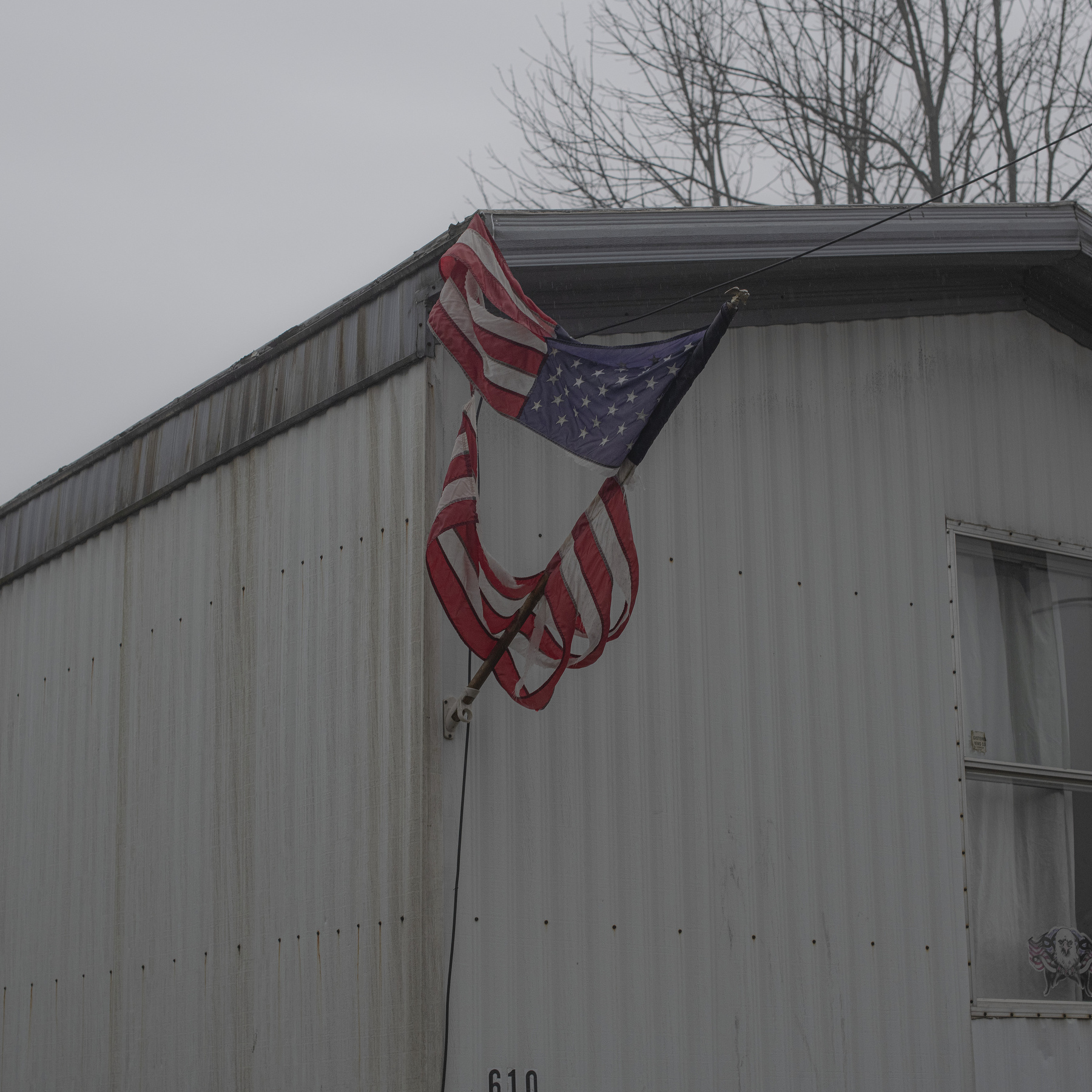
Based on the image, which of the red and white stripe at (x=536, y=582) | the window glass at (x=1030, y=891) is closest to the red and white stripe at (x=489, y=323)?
the red and white stripe at (x=536, y=582)

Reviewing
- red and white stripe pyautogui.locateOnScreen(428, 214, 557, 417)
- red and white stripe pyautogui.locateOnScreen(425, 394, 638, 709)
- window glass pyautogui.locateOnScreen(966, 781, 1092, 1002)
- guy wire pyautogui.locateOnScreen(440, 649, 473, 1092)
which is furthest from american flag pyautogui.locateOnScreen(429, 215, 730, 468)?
window glass pyautogui.locateOnScreen(966, 781, 1092, 1002)

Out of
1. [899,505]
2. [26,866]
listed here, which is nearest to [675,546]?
[899,505]

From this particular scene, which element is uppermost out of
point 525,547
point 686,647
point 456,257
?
point 456,257

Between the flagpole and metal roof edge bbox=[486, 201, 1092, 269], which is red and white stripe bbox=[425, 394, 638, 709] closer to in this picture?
the flagpole

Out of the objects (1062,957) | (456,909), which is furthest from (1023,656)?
(456,909)

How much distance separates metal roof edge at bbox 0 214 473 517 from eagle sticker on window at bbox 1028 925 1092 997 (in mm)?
3669

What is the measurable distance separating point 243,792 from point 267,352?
6.19ft

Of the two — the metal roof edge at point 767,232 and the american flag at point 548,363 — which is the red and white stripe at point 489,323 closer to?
the american flag at point 548,363

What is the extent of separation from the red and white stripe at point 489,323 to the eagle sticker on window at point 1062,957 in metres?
3.18

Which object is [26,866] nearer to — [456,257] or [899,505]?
[456,257]

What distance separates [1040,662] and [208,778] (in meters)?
3.60

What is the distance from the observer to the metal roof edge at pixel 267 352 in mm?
5562

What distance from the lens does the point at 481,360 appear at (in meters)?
4.95

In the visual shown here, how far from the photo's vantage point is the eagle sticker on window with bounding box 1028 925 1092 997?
595 cm
